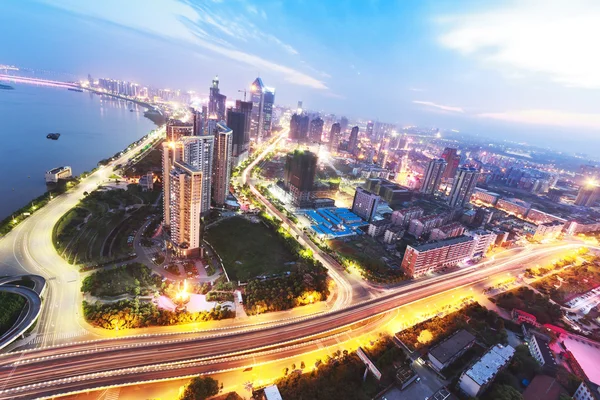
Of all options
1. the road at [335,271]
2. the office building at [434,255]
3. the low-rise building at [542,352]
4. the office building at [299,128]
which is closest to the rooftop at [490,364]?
the low-rise building at [542,352]

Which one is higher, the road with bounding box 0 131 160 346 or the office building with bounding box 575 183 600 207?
the office building with bounding box 575 183 600 207

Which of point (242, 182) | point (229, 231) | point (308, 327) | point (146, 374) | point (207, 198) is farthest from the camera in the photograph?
point (242, 182)

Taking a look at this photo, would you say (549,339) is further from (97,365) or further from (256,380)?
(97,365)

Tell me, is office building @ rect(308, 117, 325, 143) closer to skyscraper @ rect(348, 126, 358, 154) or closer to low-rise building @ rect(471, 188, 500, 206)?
skyscraper @ rect(348, 126, 358, 154)

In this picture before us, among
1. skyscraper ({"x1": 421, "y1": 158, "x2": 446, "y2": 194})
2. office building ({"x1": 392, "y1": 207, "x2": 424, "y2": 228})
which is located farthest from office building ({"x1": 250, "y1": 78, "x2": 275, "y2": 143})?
office building ({"x1": 392, "y1": 207, "x2": 424, "y2": 228})

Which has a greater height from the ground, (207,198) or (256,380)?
(207,198)

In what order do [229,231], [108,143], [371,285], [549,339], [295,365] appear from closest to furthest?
[295,365] < [549,339] < [371,285] < [229,231] < [108,143]

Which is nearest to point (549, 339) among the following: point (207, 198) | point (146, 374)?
point (146, 374)
